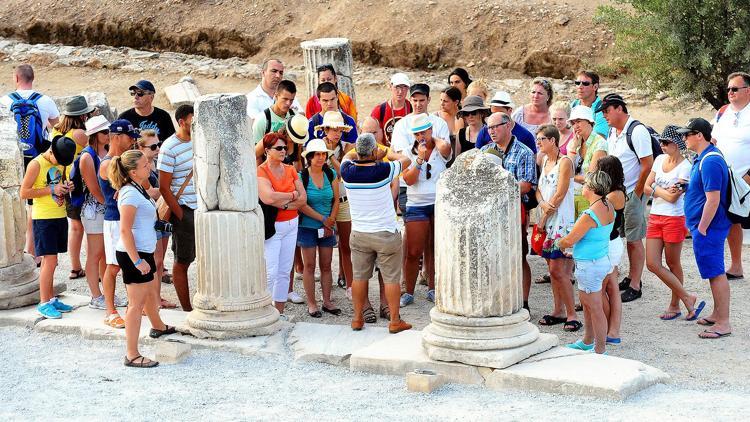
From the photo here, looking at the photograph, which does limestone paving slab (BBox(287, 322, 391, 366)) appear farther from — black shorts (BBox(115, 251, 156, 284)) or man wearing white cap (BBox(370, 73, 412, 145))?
man wearing white cap (BBox(370, 73, 412, 145))

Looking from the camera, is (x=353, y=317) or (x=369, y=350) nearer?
(x=369, y=350)

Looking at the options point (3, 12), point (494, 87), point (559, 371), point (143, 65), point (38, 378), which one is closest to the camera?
point (559, 371)

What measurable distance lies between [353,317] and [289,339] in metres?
1.02

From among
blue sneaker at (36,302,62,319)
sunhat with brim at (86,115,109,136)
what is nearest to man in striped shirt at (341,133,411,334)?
sunhat with brim at (86,115,109,136)

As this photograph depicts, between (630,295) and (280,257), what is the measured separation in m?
3.34

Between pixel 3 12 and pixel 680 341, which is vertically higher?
pixel 3 12

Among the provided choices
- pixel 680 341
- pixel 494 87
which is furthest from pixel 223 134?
pixel 494 87

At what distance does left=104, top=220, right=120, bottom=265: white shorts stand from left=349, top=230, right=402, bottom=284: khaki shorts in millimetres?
1951

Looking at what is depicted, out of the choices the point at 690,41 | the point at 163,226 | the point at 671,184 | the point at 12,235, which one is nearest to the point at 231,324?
the point at 163,226

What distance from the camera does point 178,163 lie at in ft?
31.1

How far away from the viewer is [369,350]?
816 cm

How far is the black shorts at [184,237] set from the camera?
31.7ft

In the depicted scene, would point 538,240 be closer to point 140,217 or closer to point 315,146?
point 315,146

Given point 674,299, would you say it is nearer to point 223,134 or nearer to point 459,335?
point 459,335
